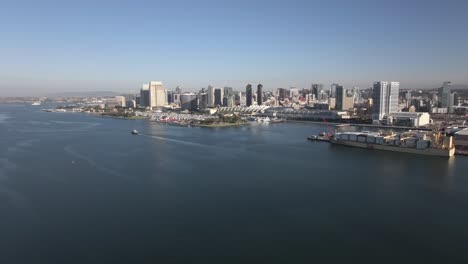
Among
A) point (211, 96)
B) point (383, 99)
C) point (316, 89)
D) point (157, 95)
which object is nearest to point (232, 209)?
point (383, 99)

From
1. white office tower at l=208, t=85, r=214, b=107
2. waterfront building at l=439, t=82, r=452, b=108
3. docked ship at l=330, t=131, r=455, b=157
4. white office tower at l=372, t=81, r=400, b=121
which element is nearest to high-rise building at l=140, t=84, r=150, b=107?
white office tower at l=208, t=85, r=214, b=107

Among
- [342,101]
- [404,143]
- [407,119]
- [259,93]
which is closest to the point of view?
[404,143]

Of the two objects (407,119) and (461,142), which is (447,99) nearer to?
(407,119)

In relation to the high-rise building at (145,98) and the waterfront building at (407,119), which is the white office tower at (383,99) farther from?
the high-rise building at (145,98)

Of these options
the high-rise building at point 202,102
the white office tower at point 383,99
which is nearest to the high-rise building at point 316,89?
the high-rise building at point 202,102

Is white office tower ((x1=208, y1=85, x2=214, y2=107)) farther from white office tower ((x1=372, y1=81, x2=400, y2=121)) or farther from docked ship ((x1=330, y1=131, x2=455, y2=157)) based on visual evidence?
docked ship ((x1=330, y1=131, x2=455, y2=157))
